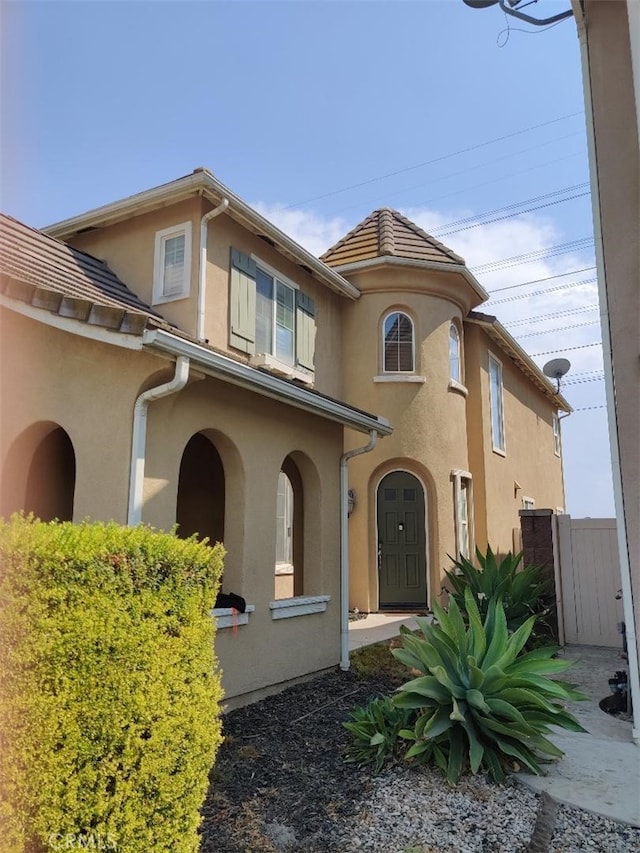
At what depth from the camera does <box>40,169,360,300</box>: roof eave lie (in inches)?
367

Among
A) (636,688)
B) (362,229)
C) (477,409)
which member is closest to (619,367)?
(636,688)

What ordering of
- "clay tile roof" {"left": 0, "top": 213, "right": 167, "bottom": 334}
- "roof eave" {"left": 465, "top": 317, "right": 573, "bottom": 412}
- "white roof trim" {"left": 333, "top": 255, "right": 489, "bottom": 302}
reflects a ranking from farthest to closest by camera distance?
"roof eave" {"left": 465, "top": 317, "right": 573, "bottom": 412}
"white roof trim" {"left": 333, "top": 255, "right": 489, "bottom": 302}
"clay tile roof" {"left": 0, "top": 213, "right": 167, "bottom": 334}

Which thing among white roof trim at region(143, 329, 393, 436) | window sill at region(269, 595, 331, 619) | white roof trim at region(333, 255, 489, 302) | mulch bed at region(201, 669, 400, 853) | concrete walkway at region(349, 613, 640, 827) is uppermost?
white roof trim at region(333, 255, 489, 302)

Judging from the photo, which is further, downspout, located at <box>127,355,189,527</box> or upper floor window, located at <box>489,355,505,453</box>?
upper floor window, located at <box>489,355,505,453</box>

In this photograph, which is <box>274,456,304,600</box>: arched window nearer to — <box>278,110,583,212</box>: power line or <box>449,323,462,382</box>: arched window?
<box>449,323,462,382</box>: arched window

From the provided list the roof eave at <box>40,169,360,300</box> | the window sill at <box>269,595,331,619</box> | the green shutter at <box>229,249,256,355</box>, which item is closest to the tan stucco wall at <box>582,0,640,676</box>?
the window sill at <box>269,595,331,619</box>

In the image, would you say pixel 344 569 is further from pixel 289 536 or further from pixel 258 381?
pixel 289 536

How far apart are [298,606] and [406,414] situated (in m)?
6.67

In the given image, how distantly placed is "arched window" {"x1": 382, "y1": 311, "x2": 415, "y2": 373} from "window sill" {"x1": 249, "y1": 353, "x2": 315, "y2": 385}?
7.81ft

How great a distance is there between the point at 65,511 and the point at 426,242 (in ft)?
34.8

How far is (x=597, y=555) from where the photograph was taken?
9.98 m

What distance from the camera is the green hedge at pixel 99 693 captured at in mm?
2762

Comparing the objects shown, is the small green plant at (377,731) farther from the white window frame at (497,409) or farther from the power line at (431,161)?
the power line at (431,161)

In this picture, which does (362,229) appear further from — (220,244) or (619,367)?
(619,367)
